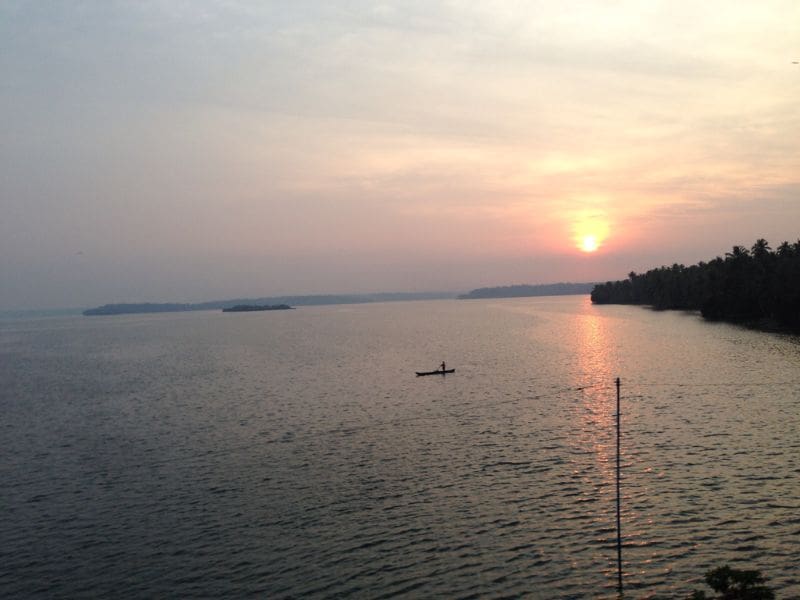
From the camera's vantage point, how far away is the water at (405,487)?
1265 inches

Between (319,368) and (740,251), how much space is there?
136 meters

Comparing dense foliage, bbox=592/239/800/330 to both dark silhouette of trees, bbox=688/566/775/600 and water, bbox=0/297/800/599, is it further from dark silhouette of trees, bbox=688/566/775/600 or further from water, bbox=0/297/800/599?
dark silhouette of trees, bbox=688/566/775/600

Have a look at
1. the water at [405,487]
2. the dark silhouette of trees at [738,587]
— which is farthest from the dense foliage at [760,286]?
the dark silhouette of trees at [738,587]

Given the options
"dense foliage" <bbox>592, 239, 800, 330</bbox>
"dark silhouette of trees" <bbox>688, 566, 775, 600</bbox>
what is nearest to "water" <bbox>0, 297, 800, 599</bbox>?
"dark silhouette of trees" <bbox>688, 566, 775, 600</bbox>

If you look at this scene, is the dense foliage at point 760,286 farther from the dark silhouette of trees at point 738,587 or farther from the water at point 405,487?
the dark silhouette of trees at point 738,587

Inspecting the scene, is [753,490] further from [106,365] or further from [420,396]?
[106,365]

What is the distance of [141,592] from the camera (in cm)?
3150

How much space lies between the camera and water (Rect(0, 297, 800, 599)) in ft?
105

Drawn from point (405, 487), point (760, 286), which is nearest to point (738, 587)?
point (405, 487)

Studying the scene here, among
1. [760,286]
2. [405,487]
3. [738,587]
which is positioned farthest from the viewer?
[760,286]

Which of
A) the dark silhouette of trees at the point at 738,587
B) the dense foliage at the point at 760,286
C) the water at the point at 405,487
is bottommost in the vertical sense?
the water at the point at 405,487

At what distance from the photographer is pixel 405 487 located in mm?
45469

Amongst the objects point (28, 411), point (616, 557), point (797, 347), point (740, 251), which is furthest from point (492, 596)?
point (740, 251)

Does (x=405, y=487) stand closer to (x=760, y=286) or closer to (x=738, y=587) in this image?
(x=738, y=587)
